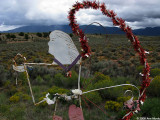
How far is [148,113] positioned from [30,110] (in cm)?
328

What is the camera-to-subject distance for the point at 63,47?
5.40 feet

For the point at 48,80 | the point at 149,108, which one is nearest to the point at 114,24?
the point at 149,108

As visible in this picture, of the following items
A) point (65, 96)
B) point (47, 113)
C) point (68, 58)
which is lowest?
point (47, 113)

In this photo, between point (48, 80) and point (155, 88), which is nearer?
point (155, 88)

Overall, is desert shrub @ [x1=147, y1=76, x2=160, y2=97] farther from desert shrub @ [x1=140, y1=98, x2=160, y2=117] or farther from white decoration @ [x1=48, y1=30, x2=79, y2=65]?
white decoration @ [x1=48, y1=30, x2=79, y2=65]

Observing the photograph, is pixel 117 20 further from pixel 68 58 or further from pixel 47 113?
pixel 47 113

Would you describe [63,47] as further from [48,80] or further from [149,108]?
[48,80]

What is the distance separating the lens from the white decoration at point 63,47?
1.62 metres

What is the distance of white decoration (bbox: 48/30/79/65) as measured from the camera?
1.62m

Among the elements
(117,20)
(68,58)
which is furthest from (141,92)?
(68,58)

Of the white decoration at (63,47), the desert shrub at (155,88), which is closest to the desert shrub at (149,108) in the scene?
the desert shrub at (155,88)

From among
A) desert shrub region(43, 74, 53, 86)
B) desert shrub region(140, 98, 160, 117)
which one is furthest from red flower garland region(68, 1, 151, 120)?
desert shrub region(43, 74, 53, 86)

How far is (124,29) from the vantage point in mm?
1246

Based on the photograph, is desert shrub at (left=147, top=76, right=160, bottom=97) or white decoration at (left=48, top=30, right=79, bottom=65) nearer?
white decoration at (left=48, top=30, right=79, bottom=65)
